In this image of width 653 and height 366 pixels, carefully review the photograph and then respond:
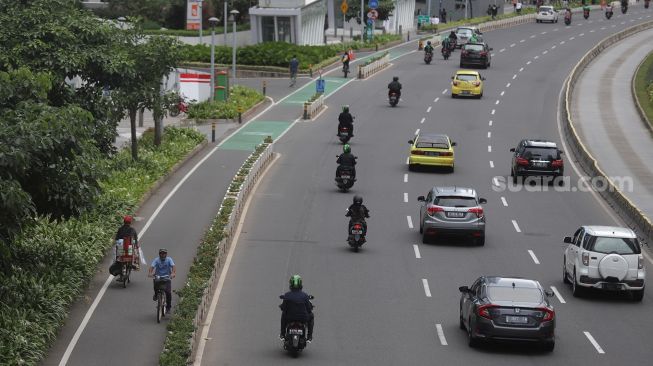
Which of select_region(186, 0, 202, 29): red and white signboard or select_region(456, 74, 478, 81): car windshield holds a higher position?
select_region(186, 0, 202, 29): red and white signboard

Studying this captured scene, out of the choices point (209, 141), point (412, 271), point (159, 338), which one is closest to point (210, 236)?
point (412, 271)

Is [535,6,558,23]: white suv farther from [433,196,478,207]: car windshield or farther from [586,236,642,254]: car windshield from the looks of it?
[586,236,642,254]: car windshield

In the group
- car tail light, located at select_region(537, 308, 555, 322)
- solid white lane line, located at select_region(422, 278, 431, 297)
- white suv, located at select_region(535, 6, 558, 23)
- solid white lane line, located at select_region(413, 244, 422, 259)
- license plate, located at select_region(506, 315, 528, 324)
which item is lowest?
solid white lane line, located at select_region(413, 244, 422, 259)

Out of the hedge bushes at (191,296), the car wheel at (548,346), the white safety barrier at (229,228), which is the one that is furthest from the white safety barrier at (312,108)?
the car wheel at (548,346)

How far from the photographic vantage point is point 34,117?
82.3ft

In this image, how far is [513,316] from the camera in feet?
78.0

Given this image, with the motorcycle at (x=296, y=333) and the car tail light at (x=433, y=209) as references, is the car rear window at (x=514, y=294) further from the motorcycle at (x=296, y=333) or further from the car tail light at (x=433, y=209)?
the car tail light at (x=433, y=209)

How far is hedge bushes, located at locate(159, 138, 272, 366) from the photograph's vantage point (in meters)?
22.2

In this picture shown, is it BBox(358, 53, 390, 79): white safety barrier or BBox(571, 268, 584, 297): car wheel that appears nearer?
BBox(571, 268, 584, 297): car wheel

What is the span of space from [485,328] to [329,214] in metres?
16.4

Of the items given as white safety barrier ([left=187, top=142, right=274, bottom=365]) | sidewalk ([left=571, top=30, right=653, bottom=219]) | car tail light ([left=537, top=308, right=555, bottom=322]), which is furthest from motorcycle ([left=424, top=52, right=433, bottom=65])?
car tail light ([left=537, top=308, right=555, bottom=322])

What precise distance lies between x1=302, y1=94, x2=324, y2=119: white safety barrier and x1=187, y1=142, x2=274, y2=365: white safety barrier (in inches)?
386

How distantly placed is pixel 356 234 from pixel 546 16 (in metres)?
89.7

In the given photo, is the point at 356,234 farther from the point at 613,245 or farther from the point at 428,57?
the point at 428,57
